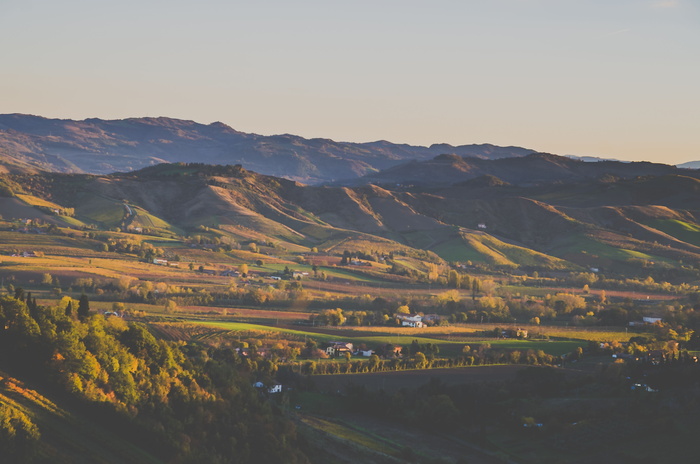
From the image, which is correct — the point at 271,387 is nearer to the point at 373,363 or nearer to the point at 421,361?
the point at 373,363

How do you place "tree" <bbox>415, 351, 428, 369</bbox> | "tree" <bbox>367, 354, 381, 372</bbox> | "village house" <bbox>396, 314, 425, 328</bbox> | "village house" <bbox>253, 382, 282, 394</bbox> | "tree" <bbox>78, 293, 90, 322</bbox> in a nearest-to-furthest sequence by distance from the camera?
1. "tree" <bbox>78, 293, 90, 322</bbox>
2. "village house" <bbox>253, 382, 282, 394</bbox>
3. "tree" <bbox>367, 354, 381, 372</bbox>
4. "tree" <bbox>415, 351, 428, 369</bbox>
5. "village house" <bbox>396, 314, 425, 328</bbox>

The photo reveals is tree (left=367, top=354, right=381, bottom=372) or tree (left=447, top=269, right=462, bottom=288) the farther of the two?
tree (left=447, top=269, right=462, bottom=288)

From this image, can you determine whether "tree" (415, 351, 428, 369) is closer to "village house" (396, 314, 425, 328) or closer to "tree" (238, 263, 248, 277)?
"village house" (396, 314, 425, 328)

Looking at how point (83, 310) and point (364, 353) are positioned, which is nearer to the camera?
point (83, 310)

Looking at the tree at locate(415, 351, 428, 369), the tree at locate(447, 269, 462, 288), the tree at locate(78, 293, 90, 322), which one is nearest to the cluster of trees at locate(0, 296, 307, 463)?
the tree at locate(78, 293, 90, 322)

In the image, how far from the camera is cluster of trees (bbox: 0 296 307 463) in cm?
4672

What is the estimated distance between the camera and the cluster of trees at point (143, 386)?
46719 mm

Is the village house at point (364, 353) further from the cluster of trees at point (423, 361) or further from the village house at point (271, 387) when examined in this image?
the village house at point (271, 387)

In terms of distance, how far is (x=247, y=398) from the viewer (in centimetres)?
5831

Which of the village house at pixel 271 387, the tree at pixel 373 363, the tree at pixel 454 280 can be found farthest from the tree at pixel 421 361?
the tree at pixel 454 280

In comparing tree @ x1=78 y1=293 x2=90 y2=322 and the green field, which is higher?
tree @ x1=78 y1=293 x2=90 y2=322

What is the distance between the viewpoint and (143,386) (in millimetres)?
50938

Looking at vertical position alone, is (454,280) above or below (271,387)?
above

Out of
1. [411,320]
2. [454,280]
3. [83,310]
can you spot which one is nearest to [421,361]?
[411,320]
